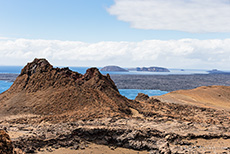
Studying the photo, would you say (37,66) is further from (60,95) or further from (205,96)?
(205,96)

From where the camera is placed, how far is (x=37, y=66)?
31922 mm

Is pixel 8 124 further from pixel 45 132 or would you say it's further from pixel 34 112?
pixel 45 132

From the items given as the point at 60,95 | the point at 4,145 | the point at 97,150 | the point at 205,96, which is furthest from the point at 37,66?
the point at 205,96

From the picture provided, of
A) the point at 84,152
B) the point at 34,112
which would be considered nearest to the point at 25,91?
the point at 34,112

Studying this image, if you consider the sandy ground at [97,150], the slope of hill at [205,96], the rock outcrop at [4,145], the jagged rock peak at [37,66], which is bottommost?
the sandy ground at [97,150]

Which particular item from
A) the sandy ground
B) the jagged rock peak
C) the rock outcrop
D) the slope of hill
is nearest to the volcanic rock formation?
the jagged rock peak

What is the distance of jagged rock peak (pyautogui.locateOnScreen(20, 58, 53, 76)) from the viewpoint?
31158 millimetres

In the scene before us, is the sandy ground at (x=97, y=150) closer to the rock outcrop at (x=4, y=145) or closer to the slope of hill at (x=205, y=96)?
the rock outcrop at (x=4, y=145)

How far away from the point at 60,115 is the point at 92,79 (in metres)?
8.23

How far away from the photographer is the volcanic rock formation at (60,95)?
24656 millimetres

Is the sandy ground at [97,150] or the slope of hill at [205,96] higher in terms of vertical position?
the slope of hill at [205,96]

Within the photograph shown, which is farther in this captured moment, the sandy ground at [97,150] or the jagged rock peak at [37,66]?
the jagged rock peak at [37,66]

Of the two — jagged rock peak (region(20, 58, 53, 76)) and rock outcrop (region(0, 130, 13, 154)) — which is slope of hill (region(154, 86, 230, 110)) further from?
rock outcrop (region(0, 130, 13, 154))

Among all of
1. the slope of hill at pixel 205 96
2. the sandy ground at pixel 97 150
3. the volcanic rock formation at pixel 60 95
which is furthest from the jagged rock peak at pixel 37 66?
the slope of hill at pixel 205 96
